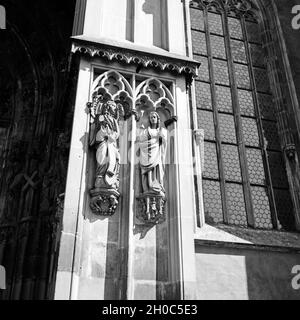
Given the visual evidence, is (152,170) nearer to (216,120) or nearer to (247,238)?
(247,238)

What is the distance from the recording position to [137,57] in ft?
19.7

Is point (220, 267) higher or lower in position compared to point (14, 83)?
lower

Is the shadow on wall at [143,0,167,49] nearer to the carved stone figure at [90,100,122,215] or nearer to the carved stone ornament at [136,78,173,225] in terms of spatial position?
the carved stone ornament at [136,78,173,225]

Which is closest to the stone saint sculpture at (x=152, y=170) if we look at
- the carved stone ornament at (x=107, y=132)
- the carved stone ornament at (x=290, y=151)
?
the carved stone ornament at (x=107, y=132)

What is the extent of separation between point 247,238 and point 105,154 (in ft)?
10.5

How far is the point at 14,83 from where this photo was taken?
9.69 meters

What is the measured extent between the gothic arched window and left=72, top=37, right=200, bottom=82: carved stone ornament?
2.14 m

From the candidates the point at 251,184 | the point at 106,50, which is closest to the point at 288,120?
the point at 251,184

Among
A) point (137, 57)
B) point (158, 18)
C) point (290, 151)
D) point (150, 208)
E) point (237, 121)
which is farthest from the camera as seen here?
point (237, 121)

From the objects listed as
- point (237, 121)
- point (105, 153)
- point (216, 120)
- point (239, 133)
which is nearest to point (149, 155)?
point (105, 153)

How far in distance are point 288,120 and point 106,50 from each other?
15.5ft

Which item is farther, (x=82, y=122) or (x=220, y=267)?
(x=220, y=267)

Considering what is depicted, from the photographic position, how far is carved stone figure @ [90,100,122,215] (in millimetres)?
4879

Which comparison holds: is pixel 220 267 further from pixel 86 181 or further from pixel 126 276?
pixel 86 181
